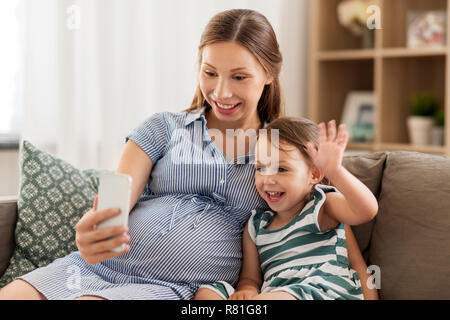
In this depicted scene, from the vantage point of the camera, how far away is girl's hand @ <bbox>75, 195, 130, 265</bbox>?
3.61ft

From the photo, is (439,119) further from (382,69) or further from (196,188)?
(196,188)

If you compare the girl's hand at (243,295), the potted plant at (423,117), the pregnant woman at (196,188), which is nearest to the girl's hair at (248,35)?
the pregnant woman at (196,188)

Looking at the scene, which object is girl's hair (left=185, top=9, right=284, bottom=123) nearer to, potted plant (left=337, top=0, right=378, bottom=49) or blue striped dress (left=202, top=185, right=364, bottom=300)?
blue striped dress (left=202, top=185, right=364, bottom=300)

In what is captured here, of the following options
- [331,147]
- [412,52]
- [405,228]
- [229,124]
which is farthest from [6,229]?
[412,52]

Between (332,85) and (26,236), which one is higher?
(332,85)

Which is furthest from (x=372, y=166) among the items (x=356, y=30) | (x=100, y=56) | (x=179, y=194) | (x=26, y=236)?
(x=356, y=30)

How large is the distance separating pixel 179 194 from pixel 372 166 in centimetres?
52

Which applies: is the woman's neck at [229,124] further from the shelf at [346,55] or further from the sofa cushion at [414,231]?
the shelf at [346,55]

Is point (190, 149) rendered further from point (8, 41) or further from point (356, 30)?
point (356, 30)

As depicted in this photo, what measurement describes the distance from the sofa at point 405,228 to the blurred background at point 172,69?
2.46ft

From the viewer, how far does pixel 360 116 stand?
3.15m

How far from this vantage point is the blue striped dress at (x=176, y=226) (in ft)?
4.18

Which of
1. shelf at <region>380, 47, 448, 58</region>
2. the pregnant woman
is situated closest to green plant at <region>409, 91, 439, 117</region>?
shelf at <region>380, 47, 448, 58</region>

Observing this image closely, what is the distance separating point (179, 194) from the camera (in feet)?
4.69
